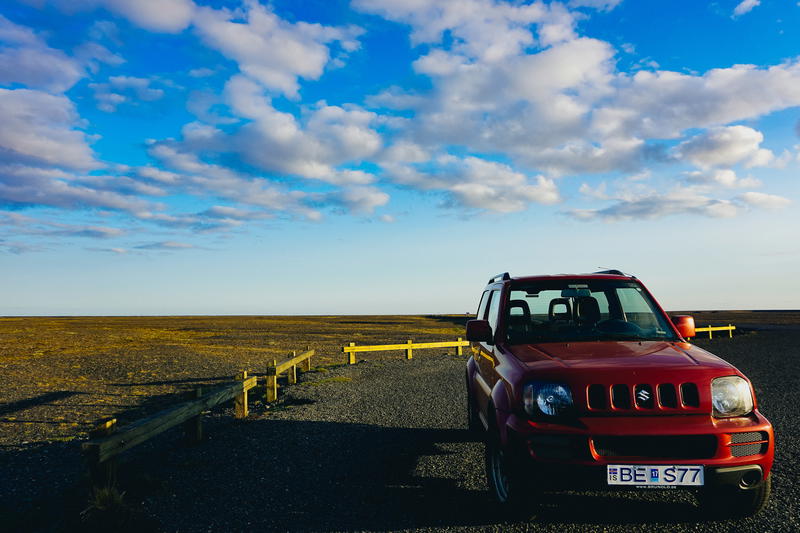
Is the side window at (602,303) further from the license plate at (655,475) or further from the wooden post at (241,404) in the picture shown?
the wooden post at (241,404)

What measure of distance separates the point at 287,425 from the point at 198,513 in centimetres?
407

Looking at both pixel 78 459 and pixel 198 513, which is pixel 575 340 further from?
pixel 78 459

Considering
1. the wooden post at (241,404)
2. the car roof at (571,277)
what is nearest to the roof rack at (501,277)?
the car roof at (571,277)

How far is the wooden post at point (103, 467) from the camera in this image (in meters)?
4.92

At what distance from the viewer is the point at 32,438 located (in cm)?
901

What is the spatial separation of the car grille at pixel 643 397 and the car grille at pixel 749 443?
344 millimetres

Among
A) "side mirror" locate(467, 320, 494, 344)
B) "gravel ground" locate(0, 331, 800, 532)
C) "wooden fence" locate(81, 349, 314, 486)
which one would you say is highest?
"side mirror" locate(467, 320, 494, 344)

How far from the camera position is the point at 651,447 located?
3.61 metres

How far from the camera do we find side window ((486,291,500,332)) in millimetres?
5603

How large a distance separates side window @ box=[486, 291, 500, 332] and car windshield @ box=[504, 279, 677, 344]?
0.18 metres

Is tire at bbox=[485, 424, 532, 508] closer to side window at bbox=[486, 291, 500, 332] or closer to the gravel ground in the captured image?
the gravel ground

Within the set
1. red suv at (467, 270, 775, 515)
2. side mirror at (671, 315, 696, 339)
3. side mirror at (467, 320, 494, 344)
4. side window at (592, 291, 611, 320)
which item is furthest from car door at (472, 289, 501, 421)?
side mirror at (671, 315, 696, 339)

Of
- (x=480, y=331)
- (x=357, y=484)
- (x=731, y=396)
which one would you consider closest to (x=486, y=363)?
(x=480, y=331)

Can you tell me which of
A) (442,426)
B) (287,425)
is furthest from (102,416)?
(442,426)
